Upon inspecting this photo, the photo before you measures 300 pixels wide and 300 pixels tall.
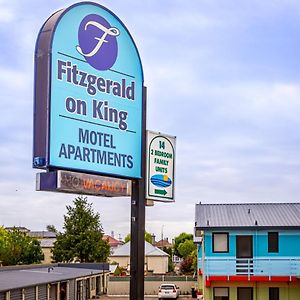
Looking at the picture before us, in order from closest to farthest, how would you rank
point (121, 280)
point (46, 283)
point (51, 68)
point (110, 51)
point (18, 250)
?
point (51, 68), point (110, 51), point (46, 283), point (121, 280), point (18, 250)

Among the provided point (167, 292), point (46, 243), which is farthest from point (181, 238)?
point (167, 292)

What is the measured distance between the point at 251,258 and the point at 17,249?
217 feet

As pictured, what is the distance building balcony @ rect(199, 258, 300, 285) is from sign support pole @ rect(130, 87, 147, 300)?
23.2 m

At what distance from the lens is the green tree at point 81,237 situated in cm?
8881

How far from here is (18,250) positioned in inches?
3784

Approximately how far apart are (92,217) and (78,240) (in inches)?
158

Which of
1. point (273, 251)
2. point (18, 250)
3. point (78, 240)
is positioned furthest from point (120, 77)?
point (18, 250)

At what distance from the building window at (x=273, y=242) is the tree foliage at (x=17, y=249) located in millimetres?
63592

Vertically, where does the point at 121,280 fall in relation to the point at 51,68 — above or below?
below

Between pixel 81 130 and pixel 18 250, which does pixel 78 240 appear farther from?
pixel 81 130

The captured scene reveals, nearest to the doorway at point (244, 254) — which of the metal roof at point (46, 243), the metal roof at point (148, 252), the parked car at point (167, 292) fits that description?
the parked car at point (167, 292)

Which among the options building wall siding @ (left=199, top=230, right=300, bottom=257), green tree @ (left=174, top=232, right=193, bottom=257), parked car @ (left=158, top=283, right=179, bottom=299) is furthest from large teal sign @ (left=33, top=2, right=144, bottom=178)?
green tree @ (left=174, top=232, right=193, bottom=257)

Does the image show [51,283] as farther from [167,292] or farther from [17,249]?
[17,249]

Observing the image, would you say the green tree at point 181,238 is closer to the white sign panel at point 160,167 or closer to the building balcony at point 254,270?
the building balcony at point 254,270
